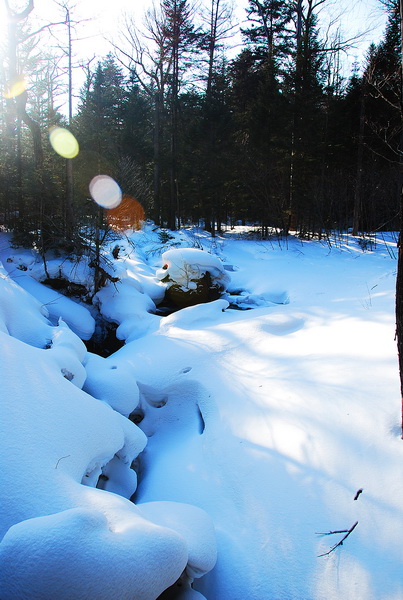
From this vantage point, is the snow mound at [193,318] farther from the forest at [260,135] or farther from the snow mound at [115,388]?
the forest at [260,135]

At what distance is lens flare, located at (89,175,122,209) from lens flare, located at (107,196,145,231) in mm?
410

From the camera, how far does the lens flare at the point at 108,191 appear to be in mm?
11648

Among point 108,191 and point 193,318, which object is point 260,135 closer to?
point 108,191

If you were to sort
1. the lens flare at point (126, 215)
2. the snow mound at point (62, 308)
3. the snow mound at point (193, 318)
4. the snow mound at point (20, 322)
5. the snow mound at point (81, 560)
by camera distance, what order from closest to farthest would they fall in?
1. the snow mound at point (81, 560)
2. the snow mound at point (20, 322)
3. the snow mound at point (193, 318)
4. the snow mound at point (62, 308)
5. the lens flare at point (126, 215)

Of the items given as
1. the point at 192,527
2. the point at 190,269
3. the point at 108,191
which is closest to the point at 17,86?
the point at 108,191

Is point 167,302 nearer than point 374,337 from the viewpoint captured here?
No

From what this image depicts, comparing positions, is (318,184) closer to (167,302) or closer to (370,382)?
Result: (167,302)

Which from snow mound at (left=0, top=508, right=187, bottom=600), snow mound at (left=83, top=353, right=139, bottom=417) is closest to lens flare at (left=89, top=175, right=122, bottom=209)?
snow mound at (left=83, top=353, right=139, bottom=417)

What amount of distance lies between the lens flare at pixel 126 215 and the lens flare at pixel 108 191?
1.34 feet

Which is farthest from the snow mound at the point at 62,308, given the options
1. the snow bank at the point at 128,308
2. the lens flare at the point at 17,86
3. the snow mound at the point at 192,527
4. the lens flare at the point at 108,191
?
the snow mound at the point at 192,527

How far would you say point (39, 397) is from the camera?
116 inches

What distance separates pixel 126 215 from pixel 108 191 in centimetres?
285

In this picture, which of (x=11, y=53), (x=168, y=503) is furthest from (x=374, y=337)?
(x=11, y=53)

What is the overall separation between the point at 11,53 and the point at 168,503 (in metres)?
12.3
